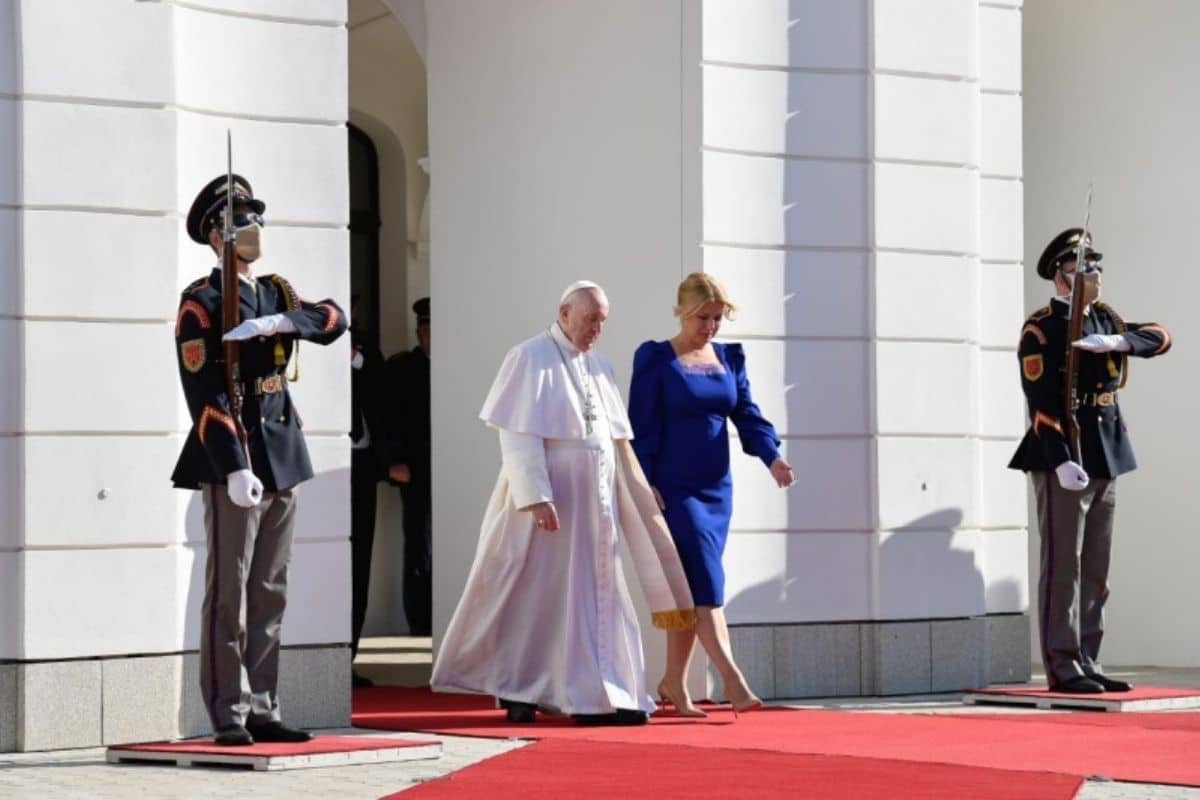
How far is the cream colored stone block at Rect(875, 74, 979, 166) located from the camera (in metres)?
12.3

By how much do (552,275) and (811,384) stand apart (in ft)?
4.29

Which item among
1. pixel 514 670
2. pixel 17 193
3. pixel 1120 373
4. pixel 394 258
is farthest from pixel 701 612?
pixel 394 258

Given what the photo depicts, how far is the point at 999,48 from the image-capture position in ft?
42.8

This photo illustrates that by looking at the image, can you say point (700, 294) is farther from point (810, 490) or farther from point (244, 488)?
point (244, 488)

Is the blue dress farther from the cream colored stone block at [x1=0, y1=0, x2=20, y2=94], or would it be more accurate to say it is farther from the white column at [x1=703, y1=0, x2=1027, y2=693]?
the cream colored stone block at [x1=0, y1=0, x2=20, y2=94]

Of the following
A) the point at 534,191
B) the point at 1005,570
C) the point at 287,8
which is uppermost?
the point at 287,8

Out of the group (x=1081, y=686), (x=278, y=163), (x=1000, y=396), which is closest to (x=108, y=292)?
(x=278, y=163)

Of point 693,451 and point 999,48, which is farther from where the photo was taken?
point 999,48

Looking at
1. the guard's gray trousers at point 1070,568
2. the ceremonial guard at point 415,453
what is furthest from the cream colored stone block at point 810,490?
the ceremonial guard at point 415,453

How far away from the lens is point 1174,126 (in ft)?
47.1

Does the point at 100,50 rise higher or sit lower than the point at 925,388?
higher

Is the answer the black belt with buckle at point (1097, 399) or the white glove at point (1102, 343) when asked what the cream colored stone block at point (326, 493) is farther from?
the black belt with buckle at point (1097, 399)

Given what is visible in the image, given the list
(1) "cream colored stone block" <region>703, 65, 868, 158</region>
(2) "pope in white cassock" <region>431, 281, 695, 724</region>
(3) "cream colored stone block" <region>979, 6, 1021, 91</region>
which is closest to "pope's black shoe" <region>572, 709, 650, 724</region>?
(2) "pope in white cassock" <region>431, 281, 695, 724</region>

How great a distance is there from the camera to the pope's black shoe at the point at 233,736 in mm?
9242
